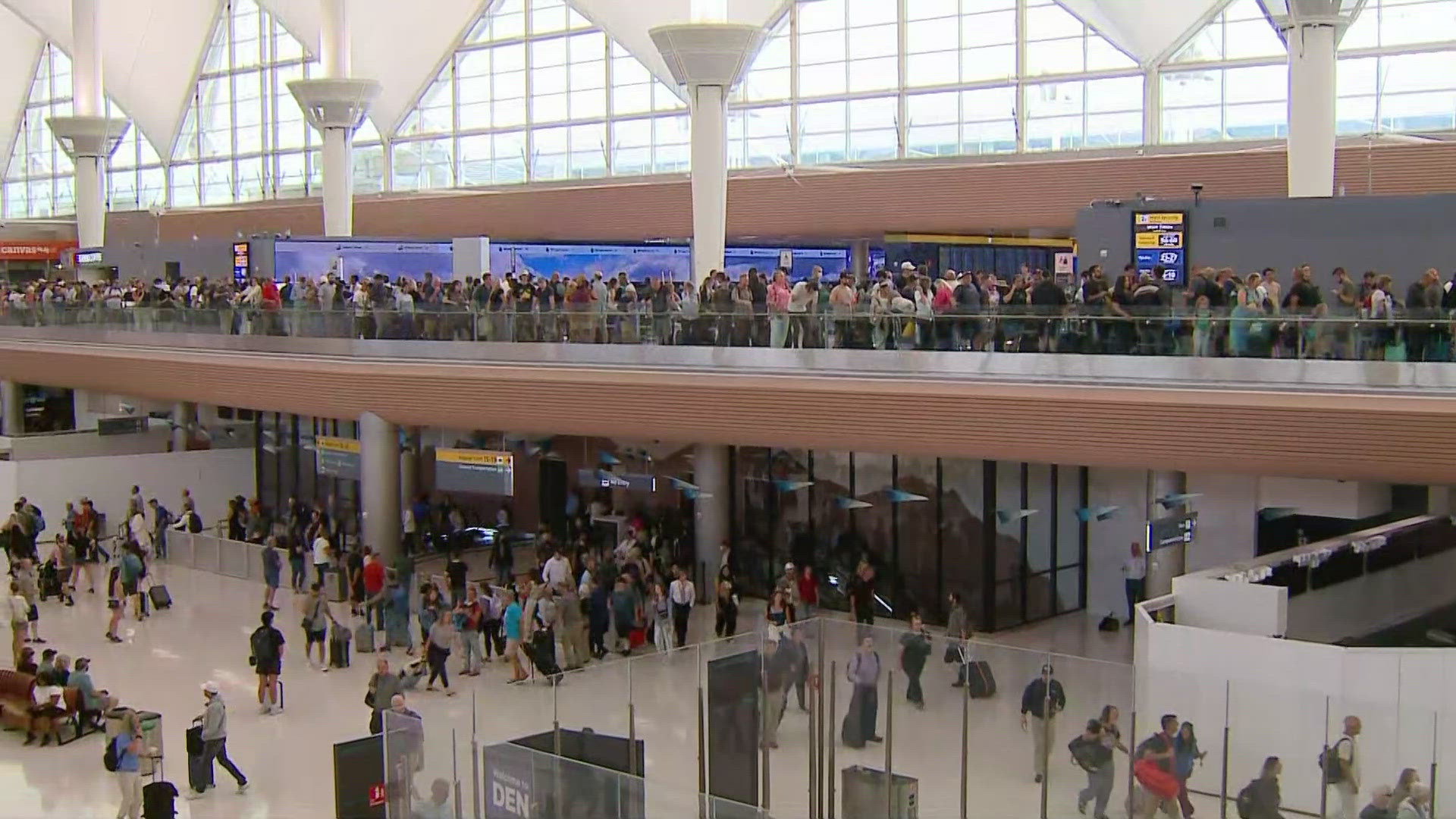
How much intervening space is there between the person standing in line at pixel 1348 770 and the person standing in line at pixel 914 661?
10.9ft

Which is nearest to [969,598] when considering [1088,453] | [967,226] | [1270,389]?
[1088,453]

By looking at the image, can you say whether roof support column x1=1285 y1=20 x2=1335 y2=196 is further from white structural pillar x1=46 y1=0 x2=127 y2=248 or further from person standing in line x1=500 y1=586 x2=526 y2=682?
white structural pillar x1=46 y1=0 x2=127 y2=248

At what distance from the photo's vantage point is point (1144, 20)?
32625 millimetres

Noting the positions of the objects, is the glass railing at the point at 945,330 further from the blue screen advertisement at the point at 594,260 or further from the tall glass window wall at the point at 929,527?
the blue screen advertisement at the point at 594,260

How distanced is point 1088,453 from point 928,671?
17.2 feet

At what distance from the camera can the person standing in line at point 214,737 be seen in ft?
50.0

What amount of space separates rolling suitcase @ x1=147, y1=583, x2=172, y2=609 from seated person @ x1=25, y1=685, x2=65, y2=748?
264 inches

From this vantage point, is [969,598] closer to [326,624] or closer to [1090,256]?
[1090,256]

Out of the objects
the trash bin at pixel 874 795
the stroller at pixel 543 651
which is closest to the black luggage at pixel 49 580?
the stroller at pixel 543 651

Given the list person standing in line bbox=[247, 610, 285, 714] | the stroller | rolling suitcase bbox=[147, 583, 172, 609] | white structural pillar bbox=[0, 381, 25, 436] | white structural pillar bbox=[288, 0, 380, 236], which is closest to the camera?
person standing in line bbox=[247, 610, 285, 714]

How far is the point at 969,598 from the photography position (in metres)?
22.0

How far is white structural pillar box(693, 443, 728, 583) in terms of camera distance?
2422 centimetres

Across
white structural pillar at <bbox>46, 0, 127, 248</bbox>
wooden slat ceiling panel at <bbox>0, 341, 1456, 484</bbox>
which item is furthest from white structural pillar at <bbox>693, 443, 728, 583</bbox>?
white structural pillar at <bbox>46, 0, 127, 248</bbox>

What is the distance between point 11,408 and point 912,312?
2718cm
